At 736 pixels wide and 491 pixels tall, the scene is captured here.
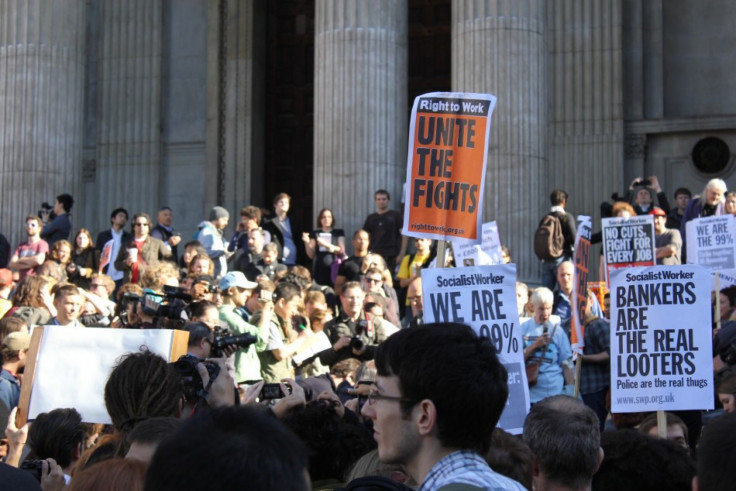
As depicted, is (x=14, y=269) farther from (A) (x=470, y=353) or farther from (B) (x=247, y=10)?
(A) (x=470, y=353)

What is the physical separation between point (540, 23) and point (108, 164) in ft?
30.4

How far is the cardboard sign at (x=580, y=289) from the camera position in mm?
12000

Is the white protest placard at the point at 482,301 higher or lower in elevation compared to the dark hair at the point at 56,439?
higher

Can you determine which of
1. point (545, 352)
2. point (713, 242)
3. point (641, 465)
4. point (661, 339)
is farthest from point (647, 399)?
point (713, 242)

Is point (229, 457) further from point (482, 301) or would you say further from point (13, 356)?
point (13, 356)

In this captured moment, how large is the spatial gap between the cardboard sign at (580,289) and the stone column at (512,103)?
14.6 feet

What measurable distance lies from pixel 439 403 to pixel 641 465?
67.5 inches

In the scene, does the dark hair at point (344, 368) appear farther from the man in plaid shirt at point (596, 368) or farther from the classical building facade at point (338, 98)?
the classical building facade at point (338, 98)

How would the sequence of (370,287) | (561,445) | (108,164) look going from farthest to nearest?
(108,164)
(370,287)
(561,445)

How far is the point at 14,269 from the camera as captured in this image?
17578 mm

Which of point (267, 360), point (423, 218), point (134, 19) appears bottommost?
point (267, 360)

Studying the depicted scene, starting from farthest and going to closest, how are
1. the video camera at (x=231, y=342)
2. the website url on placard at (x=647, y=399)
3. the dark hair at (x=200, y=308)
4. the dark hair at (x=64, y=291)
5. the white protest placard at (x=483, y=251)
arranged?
the white protest placard at (x=483, y=251) → the dark hair at (x=64, y=291) → the dark hair at (x=200, y=308) → the website url on placard at (x=647, y=399) → the video camera at (x=231, y=342)

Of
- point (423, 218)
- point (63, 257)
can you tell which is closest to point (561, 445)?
point (423, 218)

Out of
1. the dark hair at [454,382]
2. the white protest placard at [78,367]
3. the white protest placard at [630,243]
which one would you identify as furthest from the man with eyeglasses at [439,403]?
the white protest placard at [630,243]
